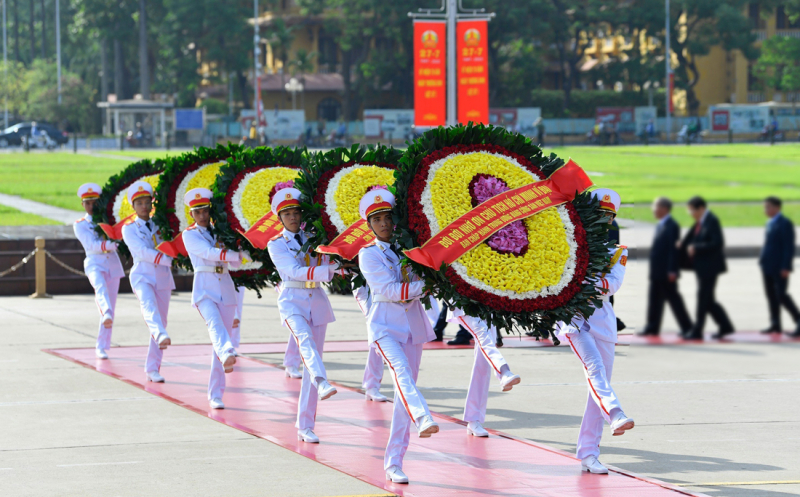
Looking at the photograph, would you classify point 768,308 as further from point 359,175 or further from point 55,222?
point 55,222

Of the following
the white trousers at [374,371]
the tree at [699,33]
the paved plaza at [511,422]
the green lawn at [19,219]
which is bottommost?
the paved plaza at [511,422]

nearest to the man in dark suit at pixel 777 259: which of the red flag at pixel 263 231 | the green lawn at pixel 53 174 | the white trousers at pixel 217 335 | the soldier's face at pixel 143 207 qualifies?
the white trousers at pixel 217 335

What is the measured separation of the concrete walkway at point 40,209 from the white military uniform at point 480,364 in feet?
55.7

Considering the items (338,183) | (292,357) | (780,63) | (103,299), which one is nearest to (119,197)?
(103,299)

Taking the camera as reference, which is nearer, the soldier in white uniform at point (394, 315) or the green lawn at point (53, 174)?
the soldier in white uniform at point (394, 315)

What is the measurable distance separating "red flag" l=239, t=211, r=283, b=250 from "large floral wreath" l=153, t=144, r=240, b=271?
1208mm

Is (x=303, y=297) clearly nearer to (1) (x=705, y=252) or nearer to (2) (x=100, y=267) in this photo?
(2) (x=100, y=267)

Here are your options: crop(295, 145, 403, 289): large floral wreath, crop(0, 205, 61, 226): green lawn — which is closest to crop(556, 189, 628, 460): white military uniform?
crop(295, 145, 403, 289): large floral wreath

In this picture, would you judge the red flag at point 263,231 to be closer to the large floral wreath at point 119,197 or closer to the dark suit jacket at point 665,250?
the large floral wreath at point 119,197

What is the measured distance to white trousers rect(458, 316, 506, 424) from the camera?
780 cm

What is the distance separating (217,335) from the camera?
9.06m

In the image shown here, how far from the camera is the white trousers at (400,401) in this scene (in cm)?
650

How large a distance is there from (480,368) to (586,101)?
56.8 meters

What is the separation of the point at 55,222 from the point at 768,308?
21.3m
